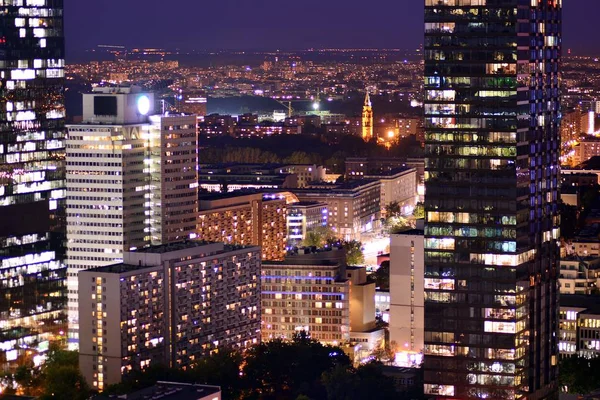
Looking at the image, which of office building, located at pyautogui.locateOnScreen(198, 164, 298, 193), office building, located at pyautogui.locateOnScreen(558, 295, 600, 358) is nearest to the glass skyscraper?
→ office building, located at pyautogui.locateOnScreen(558, 295, 600, 358)

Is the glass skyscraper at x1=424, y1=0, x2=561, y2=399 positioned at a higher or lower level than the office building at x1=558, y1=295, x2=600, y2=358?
higher

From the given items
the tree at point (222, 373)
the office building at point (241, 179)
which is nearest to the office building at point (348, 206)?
the office building at point (241, 179)

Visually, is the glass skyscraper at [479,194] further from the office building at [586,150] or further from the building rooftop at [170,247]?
the office building at [586,150]

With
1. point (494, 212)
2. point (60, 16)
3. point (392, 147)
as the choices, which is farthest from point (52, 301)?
point (392, 147)

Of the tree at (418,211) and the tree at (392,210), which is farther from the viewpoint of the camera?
the tree at (392,210)

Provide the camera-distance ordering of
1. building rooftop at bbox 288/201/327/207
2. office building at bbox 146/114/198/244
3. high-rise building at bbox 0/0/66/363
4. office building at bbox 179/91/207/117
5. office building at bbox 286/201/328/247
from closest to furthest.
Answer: high-rise building at bbox 0/0/66/363 < office building at bbox 146/114/198/244 < office building at bbox 286/201/328/247 < building rooftop at bbox 288/201/327/207 < office building at bbox 179/91/207/117

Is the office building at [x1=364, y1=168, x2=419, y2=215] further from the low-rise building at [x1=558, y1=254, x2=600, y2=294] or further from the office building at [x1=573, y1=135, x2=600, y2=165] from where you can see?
the low-rise building at [x1=558, y1=254, x2=600, y2=294]

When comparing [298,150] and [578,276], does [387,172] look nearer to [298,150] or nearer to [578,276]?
[298,150]
